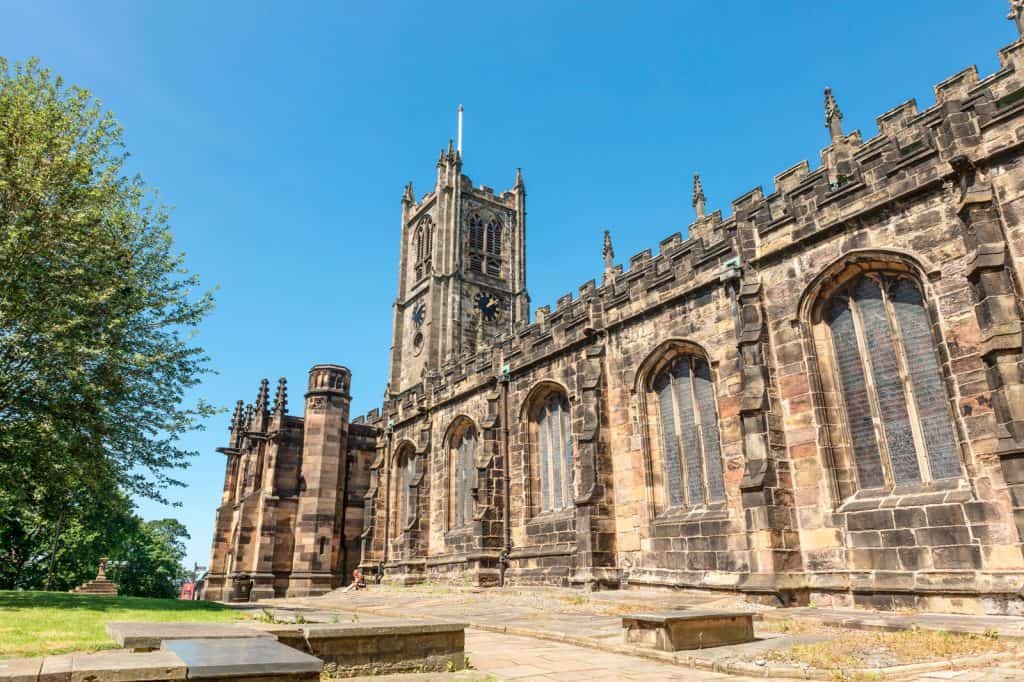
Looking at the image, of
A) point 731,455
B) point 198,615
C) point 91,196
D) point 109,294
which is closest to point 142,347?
point 109,294

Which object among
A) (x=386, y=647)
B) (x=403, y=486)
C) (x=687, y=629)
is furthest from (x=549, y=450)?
(x=386, y=647)

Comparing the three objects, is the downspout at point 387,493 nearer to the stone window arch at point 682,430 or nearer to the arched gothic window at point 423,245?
the stone window arch at point 682,430

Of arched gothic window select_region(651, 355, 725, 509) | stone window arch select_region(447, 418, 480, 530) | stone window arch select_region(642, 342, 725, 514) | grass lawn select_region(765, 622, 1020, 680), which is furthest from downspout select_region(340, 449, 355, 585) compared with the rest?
grass lawn select_region(765, 622, 1020, 680)

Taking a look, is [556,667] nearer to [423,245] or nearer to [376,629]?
[376,629]

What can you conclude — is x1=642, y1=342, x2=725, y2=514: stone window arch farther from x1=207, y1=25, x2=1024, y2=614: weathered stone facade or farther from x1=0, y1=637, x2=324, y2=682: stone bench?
x1=0, y1=637, x2=324, y2=682: stone bench

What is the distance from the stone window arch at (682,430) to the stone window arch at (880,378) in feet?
9.95

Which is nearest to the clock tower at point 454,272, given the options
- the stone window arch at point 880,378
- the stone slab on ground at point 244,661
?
the stone window arch at point 880,378

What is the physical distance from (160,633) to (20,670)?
2.08 m

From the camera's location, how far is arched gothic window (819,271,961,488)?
11945mm

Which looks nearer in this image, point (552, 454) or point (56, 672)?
point (56, 672)

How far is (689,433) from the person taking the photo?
16.8m

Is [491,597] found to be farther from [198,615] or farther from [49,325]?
[49,325]

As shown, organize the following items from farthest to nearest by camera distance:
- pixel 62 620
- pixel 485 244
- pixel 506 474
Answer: pixel 485 244 < pixel 506 474 < pixel 62 620

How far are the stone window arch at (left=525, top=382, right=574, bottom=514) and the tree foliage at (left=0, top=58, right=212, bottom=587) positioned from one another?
1061 centimetres
